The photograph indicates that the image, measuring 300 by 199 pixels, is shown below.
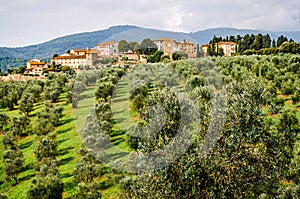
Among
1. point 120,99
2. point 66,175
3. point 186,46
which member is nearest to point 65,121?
point 120,99

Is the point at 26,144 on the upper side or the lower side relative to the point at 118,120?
lower

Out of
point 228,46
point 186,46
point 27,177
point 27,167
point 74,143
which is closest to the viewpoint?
point 27,177

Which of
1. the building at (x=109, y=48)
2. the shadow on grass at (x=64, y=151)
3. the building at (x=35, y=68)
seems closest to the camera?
the shadow on grass at (x=64, y=151)

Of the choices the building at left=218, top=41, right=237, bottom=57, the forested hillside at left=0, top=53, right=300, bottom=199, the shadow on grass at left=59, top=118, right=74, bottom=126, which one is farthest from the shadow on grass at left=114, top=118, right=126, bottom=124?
the building at left=218, top=41, right=237, bottom=57

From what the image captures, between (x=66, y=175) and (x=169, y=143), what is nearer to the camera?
(x=169, y=143)

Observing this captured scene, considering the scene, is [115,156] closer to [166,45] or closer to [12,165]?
[12,165]

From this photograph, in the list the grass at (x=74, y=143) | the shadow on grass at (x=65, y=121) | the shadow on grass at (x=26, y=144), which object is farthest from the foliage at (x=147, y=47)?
the shadow on grass at (x=26, y=144)

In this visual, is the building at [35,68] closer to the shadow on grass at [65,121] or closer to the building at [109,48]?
the building at [109,48]

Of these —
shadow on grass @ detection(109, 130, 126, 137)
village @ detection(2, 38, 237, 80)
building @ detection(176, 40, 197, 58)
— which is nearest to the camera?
shadow on grass @ detection(109, 130, 126, 137)

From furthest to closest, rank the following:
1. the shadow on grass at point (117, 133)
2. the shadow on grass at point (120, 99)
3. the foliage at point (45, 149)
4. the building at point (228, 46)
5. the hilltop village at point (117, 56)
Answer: the hilltop village at point (117, 56) < the building at point (228, 46) < the shadow on grass at point (120, 99) < the shadow on grass at point (117, 133) < the foliage at point (45, 149)

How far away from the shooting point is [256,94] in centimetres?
1067

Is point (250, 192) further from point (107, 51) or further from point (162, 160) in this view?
point (107, 51)

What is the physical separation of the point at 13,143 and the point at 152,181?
82.1ft

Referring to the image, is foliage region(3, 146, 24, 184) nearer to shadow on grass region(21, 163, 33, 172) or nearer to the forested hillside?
the forested hillside
